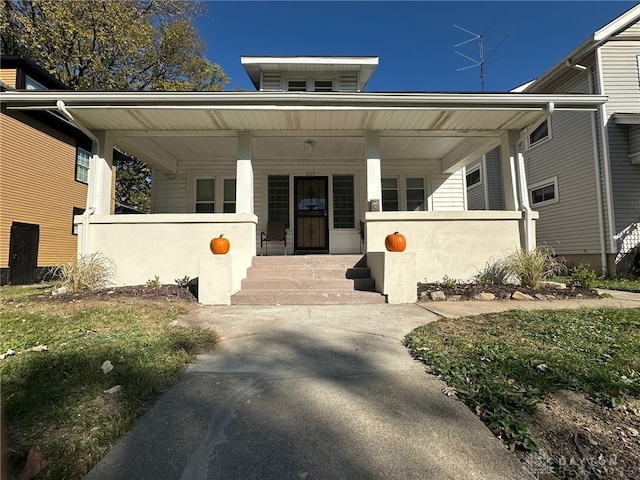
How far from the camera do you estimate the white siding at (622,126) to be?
8.78 metres

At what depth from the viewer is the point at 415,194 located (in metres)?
9.23

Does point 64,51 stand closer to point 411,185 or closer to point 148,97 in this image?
point 148,97

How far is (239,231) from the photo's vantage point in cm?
614

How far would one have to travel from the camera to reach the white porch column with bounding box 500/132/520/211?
647cm

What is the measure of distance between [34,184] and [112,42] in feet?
25.6

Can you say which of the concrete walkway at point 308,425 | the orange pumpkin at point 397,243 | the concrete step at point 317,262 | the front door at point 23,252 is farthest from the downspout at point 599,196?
the front door at point 23,252

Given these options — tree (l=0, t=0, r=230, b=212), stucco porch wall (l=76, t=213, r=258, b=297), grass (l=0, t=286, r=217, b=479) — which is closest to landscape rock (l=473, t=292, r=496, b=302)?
stucco porch wall (l=76, t=213, r=258, b=297)

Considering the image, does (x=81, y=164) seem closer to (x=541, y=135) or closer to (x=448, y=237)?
(x=448, y=237)

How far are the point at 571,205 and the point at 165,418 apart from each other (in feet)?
38.7

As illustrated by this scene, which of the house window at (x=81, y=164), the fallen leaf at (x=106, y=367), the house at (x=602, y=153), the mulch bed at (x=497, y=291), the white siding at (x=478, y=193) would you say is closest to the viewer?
the fallen leaf at (x=106, y=367)

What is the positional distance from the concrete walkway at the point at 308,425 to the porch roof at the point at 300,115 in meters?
4.43

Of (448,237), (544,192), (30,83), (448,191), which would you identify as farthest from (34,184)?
(544,192)

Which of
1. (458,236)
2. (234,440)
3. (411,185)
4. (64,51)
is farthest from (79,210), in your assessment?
(234,440)

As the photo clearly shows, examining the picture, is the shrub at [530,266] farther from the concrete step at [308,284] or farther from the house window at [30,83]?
the house window at [30,83]
